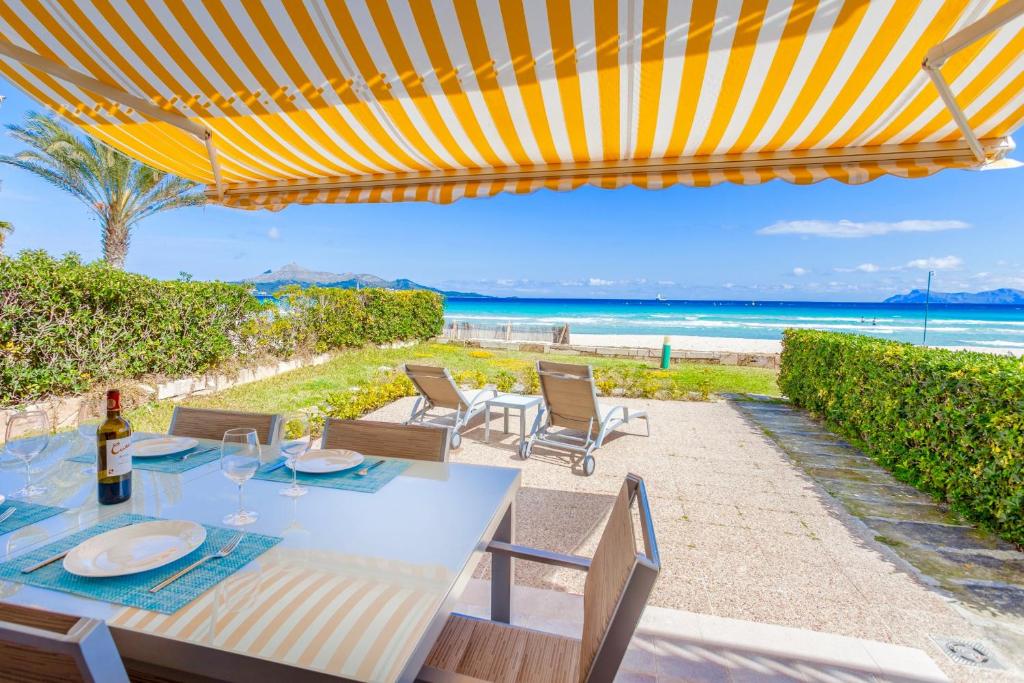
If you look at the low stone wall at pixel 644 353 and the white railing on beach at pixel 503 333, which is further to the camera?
the white railing on beach at pixel 503 333

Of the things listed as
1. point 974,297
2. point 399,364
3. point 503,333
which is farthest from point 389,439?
point 974,297

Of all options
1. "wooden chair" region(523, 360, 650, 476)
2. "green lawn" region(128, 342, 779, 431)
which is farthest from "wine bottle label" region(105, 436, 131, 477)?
"green lawn" region(128, 342, 779, 431)

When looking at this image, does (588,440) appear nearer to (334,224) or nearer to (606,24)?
(606,24)

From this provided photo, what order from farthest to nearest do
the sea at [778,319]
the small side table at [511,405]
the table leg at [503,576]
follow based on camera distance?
1. the sea at [778,319]
2. the small side table at [511,405]
3. the table leg at [503,576]

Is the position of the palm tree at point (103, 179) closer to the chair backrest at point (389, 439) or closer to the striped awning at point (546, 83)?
the striped awning at point (546, 83)

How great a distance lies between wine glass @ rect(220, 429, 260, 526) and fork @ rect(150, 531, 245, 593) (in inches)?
4.6

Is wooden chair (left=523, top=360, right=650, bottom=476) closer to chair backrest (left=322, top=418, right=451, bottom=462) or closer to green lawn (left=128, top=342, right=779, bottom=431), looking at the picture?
chair backrest (left=322, top=418, right=451, bottom=462)

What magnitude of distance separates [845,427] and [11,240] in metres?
9.69

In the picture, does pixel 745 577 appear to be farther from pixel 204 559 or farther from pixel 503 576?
pixel 204 559

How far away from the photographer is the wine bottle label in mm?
1554

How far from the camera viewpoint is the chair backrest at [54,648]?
2.19ft

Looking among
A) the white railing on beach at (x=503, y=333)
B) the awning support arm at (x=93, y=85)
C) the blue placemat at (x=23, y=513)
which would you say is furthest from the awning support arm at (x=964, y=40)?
the white railing on beach at (x=503, y=333)

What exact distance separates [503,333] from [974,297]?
61.8 meters

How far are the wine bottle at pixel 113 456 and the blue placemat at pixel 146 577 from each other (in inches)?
9.9
